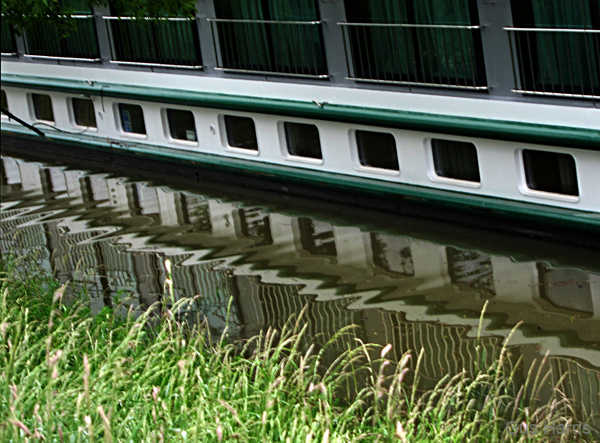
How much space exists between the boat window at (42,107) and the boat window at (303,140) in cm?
577

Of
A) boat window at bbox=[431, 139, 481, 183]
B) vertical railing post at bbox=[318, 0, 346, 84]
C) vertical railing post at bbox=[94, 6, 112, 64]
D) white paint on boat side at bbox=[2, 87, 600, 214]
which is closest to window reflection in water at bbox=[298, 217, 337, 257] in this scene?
white paint on boat side at bbox=[2, 87, 600, 214]

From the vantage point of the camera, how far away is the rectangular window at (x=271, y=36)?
1093cm

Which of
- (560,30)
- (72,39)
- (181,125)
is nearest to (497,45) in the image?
(560,30)

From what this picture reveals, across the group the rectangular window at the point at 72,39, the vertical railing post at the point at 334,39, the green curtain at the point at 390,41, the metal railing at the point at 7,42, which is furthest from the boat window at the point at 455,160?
the metal railing at the point at 7,42

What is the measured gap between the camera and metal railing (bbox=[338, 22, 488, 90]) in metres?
9.34

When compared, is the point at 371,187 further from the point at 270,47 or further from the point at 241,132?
the point at 241,132

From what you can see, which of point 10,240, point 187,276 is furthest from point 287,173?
point 10,240

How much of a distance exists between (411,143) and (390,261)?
1.49 meters

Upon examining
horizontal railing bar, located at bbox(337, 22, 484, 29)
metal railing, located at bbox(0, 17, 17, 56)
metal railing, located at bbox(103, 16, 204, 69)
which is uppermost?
metal railing, located at bbox(0, 17, 17, 56)

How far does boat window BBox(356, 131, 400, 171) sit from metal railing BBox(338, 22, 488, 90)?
26.0 inches

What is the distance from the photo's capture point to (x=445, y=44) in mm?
9570

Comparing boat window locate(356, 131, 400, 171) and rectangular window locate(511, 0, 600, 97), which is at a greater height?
rectangular window locate(511, 0, 600, 97)

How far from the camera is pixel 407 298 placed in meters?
8.34

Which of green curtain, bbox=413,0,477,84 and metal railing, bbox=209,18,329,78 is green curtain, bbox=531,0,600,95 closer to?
green curtain, bbox=413,0,477,84
